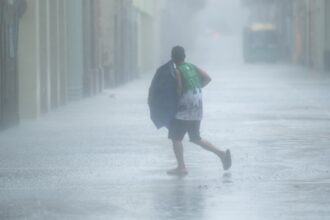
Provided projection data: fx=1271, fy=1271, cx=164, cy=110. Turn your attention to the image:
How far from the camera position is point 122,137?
811 inches

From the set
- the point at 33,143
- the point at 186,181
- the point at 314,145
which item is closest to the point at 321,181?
the point at 186,181

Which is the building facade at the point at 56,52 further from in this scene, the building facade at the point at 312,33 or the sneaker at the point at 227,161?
the building facade at the point at 312,33

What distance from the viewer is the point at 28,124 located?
23875 mm

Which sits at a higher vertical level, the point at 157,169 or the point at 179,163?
the point at 179,163

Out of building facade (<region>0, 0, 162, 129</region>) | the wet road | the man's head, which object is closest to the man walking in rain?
the man's head

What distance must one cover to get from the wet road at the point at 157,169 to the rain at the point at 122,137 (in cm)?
2

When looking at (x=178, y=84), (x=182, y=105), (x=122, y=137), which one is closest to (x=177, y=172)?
(x=182, y=105)

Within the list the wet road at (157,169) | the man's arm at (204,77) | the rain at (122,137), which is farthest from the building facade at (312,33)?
the man's arm at (204,77)

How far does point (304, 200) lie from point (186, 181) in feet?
7.19

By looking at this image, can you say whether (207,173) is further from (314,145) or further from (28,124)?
(28,124)

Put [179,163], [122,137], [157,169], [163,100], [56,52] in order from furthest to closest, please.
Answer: [56,52]
[122,137]
[157,169]
[179,163]
[163,100]

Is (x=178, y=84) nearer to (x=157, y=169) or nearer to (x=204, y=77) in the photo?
(x=204, y=77)

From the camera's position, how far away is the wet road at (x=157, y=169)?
38.2ft

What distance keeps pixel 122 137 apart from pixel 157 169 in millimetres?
5237
